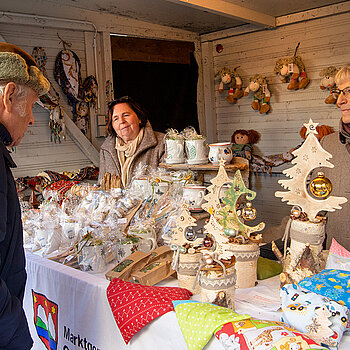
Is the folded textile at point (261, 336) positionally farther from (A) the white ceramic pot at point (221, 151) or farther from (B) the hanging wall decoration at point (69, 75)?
(B) the hanging wall decoration at point (69, 75)

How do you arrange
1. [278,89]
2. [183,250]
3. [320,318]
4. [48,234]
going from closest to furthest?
[320,318], [183,250], [48,234], [278,89]

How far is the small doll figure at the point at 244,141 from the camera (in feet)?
18.5

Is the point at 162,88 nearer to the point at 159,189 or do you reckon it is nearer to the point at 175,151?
the point at 175,151

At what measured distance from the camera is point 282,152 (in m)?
5.58

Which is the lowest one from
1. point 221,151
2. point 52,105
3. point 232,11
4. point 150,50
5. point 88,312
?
point 88,312

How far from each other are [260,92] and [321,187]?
15.1 feet

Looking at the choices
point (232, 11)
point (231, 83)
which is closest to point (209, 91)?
point (231, 83)

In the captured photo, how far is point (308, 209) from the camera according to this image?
129cm

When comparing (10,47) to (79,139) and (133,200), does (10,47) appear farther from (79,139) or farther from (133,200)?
(79,139)

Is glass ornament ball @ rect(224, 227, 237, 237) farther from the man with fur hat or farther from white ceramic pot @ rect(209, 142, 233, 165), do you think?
white ceramic pot @ rect(209, 142, 233, 165)

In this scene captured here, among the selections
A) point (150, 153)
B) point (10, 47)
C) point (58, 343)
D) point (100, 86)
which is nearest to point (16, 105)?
point (10, 47)

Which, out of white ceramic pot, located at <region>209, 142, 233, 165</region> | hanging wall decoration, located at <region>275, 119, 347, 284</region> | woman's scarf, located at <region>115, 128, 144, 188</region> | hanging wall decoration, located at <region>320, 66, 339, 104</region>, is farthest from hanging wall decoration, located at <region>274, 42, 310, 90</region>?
hanging wall decoration, located at <region>275, 119, 347, 284</region>

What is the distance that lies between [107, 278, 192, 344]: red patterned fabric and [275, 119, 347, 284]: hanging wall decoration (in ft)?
1.21

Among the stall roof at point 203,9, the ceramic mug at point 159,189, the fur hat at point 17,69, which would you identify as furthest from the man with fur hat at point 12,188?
the stall roof at point 203,9
